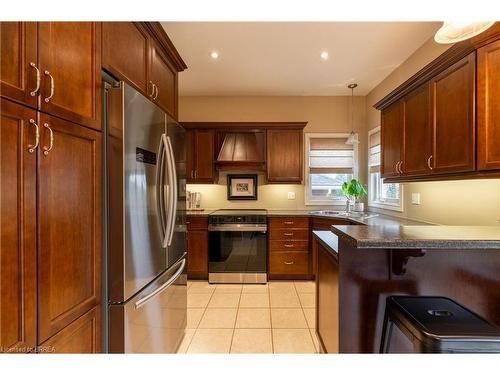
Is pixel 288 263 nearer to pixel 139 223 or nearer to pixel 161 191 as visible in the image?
pixel 161 191

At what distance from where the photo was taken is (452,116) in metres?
1.65

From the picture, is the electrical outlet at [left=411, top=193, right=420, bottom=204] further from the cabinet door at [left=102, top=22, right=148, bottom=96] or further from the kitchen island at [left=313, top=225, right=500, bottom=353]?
the cabinet door at [left=102, top=22, right=148, bottom=96]

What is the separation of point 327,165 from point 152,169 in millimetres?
3224

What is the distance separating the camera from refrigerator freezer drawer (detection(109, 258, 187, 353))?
49.1 inches

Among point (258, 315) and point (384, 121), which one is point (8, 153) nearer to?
point (258, 315)

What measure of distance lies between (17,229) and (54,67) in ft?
2.00

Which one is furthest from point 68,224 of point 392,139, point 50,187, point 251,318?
point 392,139

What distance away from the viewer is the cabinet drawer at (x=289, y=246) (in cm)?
346

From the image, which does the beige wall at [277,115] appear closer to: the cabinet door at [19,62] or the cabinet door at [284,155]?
the cabinet door at [284,155]

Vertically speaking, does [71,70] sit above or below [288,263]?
above

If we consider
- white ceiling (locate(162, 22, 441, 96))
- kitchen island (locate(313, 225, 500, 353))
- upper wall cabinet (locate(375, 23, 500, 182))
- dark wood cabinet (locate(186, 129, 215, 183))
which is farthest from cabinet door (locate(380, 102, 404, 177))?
dark wood cabinet (locate(186, 129, 215, 183))

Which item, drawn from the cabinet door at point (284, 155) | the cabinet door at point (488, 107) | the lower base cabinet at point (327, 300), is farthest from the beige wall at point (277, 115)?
the cabinet door at point (488, 107)

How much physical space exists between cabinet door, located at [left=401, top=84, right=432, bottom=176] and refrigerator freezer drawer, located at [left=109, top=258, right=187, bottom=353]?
83.2 inches
